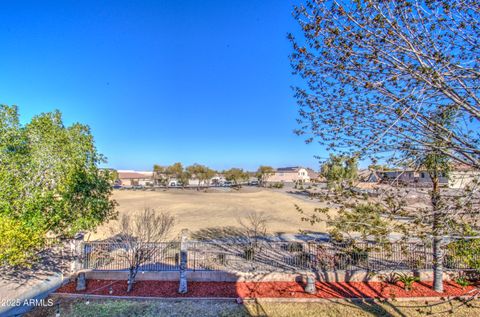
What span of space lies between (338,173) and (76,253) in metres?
11.0

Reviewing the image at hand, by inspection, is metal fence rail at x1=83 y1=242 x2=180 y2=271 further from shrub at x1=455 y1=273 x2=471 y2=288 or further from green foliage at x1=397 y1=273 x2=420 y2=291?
shrub at x1=455 y1=273 x2=471 y2=288

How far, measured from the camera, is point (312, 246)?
10.6 metres

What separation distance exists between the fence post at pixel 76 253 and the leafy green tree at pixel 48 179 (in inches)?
33.3

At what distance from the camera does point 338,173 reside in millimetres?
4324

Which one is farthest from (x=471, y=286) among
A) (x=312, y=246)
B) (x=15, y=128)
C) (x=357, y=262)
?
(x=15, y=128)

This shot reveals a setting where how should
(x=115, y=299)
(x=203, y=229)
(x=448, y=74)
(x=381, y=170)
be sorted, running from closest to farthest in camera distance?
(x=448, y=74), (x=381, y=170), (x=115, y=299), (x=203, y=229)

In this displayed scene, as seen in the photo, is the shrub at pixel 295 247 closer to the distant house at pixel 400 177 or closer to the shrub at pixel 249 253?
the shrub at pixel 249 253

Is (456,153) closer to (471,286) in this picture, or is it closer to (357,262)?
(357,262)

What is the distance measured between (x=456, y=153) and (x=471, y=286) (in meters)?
8.49

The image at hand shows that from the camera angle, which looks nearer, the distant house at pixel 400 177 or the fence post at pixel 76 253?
the distant house at pixel 400 177

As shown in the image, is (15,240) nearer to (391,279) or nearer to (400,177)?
(400,177)

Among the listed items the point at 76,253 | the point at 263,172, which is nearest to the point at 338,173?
the point at 76,253

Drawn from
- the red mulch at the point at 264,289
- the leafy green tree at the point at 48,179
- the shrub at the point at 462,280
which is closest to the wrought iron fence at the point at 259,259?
the shrub at the point at 462,280

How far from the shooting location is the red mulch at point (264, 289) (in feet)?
28.5
